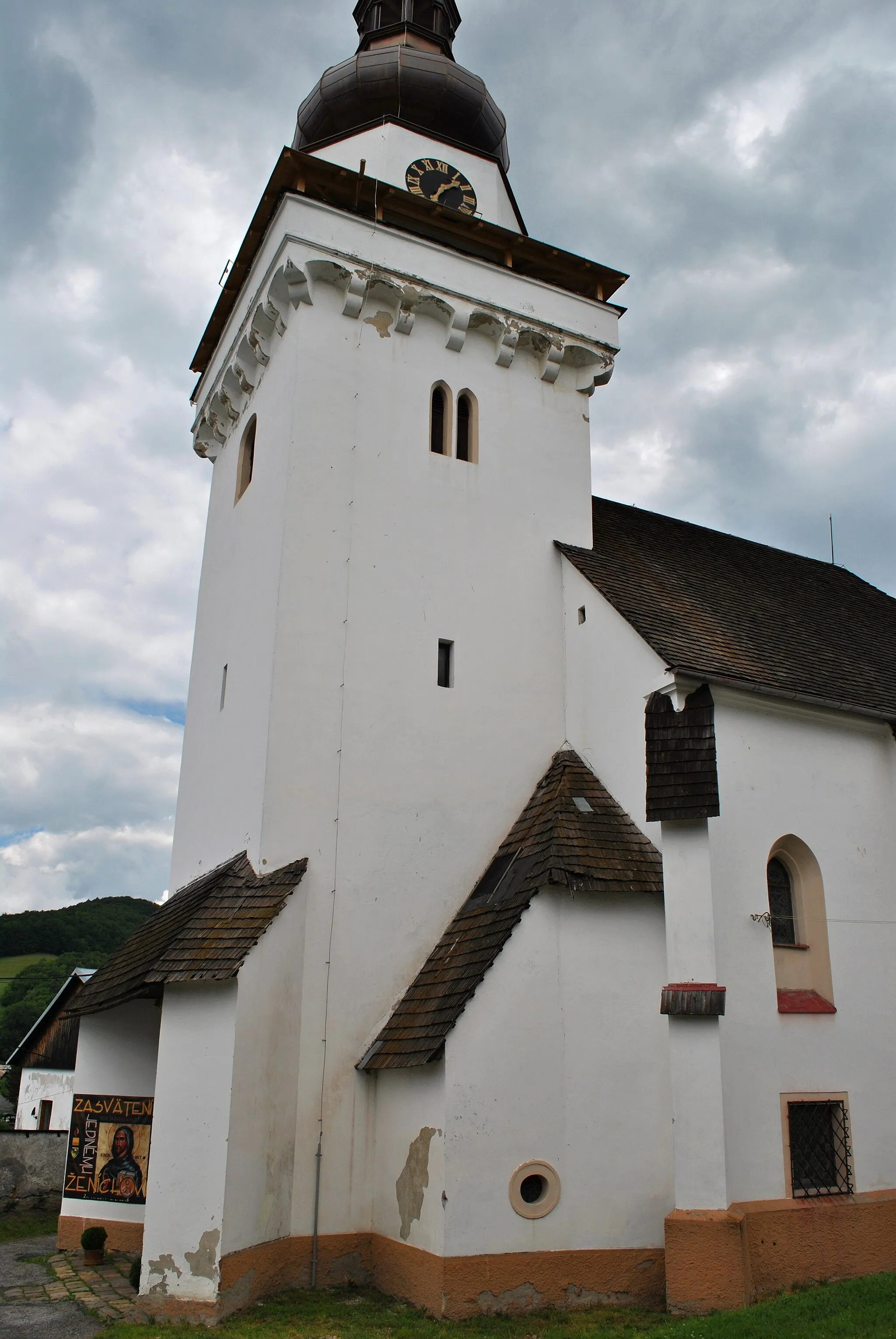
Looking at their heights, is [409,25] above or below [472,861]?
above

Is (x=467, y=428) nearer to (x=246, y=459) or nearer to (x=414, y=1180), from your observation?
(x=246, y=459)

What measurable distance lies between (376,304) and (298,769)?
22.3 ft

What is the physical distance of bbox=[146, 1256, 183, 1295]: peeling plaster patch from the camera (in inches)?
371

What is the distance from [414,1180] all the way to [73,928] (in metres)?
48.9

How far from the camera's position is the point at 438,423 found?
14.5 m

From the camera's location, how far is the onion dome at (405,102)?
17.0m

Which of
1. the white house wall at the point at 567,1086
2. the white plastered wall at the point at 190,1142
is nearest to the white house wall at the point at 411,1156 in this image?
the white house wall at the point at 567,1086

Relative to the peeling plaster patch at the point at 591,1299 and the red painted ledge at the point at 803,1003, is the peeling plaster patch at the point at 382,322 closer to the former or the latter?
the red painted ledge at the point at 803,1003

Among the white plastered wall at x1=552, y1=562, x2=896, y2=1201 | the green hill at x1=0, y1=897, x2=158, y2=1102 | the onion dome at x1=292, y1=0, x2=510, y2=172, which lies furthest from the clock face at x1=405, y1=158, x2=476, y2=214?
the green hill at x1=0, y1=897, x2=158, y2=1102

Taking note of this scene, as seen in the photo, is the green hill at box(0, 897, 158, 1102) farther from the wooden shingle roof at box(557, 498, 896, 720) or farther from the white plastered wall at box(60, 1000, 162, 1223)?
the wooden shingle roof at box(557, 498, 896, 720)

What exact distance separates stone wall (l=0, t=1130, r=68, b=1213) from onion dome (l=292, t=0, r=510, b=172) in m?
16.6

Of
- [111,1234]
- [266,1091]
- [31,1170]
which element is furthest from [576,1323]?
[31,1170]

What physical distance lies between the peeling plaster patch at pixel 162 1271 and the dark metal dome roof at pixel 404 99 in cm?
1602

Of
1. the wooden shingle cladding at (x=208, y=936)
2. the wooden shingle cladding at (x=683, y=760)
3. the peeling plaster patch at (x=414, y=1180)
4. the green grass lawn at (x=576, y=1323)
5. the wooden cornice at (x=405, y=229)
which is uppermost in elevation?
the wooden cornice at (x=405, y=229)
